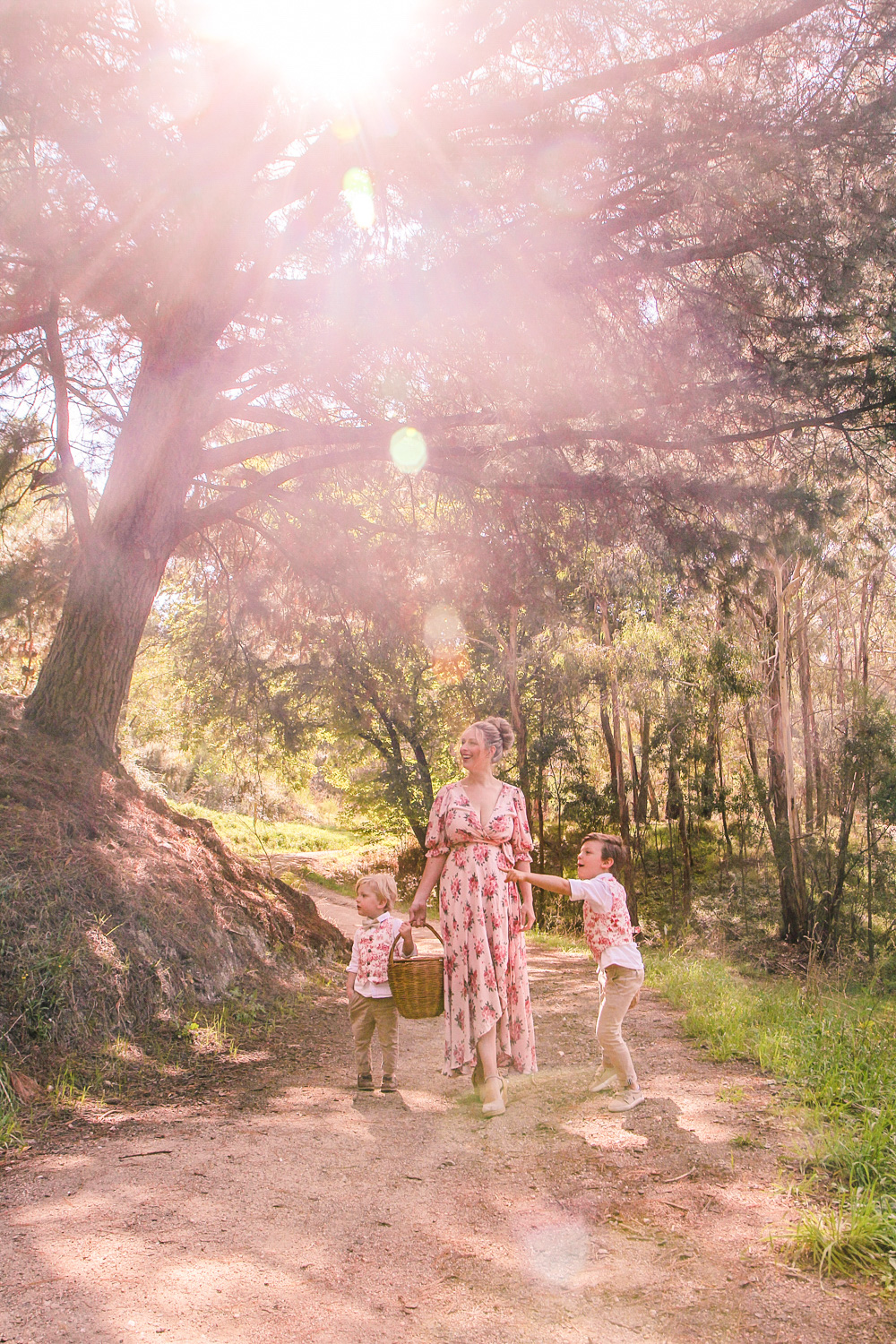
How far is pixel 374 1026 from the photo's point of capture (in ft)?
15.6

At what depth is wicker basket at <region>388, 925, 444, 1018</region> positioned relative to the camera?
416 cm

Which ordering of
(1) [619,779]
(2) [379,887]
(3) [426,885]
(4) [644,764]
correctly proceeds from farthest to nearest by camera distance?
Result: (4) [644,764] < (1) [619,779] < (2) [379,887] < (3) [426,885]

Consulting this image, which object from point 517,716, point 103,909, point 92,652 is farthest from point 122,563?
point 517,716

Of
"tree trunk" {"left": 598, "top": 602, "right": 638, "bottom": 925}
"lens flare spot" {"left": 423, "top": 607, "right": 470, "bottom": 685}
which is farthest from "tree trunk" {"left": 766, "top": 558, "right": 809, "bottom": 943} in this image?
"lens flare spot" {"left": 423, "top": 607, "right": 470, "bottom": 685}

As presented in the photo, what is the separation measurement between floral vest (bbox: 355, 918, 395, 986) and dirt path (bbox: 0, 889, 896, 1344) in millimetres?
590

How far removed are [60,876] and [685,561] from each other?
4.94m

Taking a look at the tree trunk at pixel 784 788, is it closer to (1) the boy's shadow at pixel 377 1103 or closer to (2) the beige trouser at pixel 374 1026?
(2) the beige trouser at pixel 374 1026

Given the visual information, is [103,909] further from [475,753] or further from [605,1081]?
[605,1081]

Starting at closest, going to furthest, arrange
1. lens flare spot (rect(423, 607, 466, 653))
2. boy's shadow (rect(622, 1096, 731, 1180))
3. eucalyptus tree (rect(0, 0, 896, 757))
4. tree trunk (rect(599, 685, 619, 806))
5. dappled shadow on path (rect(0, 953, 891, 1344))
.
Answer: dappled shadow on path (rect(0, 953, 891, 1344)) → boy's shadow (rect(622, 1096, 731, 1180)) → eucalyptus tree (rect(0, 0, 896, 757)) → lens flare spot (rect(423, 607, 466, 653)) → tree trunk (rect(599, 685, 619, 806))

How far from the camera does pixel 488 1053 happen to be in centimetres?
401

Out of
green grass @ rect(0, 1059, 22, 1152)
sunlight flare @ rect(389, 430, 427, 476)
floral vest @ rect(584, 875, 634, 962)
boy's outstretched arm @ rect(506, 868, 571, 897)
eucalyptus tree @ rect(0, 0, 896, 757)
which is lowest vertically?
green grass @ rect(0, 1059, 22, 1152)

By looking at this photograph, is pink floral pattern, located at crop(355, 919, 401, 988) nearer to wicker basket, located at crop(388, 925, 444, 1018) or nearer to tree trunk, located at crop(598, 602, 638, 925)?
wicker basket, located at crop(388, 925, 444, 1018)

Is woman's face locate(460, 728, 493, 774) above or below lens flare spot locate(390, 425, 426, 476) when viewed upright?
below

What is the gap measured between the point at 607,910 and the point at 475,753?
41.2 inches
